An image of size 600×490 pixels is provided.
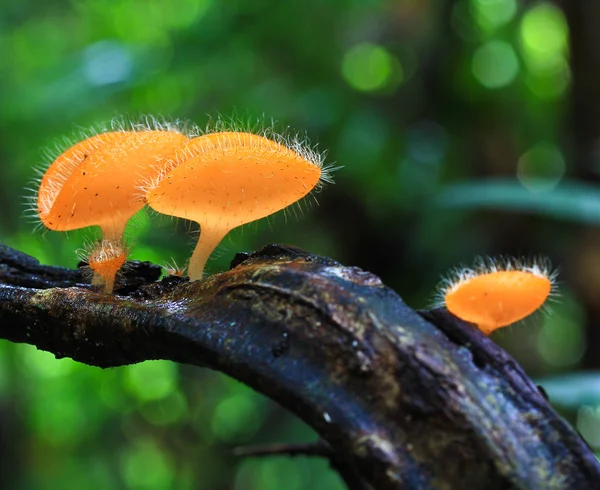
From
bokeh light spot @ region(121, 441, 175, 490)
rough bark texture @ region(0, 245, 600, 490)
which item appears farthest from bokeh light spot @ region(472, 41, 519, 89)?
bokeh light spot @ region(121, 441, 175, 490)

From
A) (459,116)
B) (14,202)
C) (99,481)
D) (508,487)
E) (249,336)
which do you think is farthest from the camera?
(99,481)

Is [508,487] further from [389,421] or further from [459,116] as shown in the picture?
[459,116]

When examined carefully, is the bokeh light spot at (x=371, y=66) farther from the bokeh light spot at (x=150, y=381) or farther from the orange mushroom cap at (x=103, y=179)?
the orange mushroom cap at (x=103, y=179)

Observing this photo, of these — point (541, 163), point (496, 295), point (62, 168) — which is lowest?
point (496, 295)

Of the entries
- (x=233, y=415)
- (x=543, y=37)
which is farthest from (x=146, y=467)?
(x=543, y=37)

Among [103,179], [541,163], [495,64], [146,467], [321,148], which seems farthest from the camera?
[146,467]

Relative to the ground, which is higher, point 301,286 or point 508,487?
point 301,286

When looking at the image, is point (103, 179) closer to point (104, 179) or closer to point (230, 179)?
point (104, 179)

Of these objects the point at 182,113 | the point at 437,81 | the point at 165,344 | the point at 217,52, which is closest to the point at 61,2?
the point at 182,113
